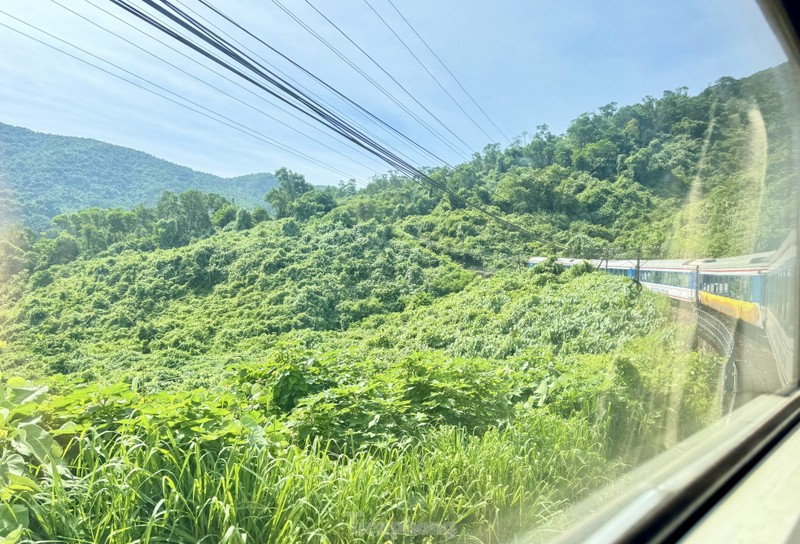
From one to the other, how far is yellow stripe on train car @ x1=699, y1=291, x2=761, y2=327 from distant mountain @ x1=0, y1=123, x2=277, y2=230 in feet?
10.5

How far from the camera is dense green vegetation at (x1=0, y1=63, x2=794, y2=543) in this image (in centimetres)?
97

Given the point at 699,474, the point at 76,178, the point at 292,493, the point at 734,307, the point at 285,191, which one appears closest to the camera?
the point at 699,474

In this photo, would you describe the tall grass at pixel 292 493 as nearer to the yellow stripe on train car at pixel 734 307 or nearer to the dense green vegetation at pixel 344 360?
the dense green vegetation at pixel 344 360

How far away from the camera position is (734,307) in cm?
366

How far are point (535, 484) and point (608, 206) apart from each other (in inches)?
179

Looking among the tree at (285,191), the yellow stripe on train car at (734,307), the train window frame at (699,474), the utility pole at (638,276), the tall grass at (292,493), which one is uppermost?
the tree at (285,191)

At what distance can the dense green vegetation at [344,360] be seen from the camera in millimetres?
974

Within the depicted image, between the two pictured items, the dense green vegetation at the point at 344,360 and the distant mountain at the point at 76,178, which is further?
the distant mountain at the point at 76,178

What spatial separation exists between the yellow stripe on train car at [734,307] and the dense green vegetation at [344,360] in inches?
16.7

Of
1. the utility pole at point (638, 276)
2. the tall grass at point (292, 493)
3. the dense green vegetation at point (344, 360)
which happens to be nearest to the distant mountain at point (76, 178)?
the dense green vegetation at point (344, 360)

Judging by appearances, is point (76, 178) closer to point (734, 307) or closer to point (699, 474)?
point (699, 474)

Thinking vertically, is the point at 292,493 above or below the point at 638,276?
below

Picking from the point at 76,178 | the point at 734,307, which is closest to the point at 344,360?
the point at 76,178

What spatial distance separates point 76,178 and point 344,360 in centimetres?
159
